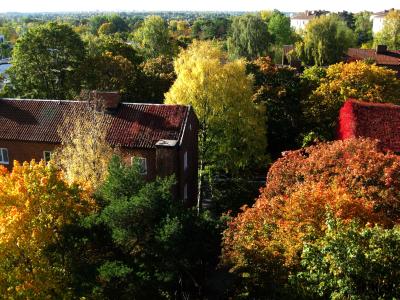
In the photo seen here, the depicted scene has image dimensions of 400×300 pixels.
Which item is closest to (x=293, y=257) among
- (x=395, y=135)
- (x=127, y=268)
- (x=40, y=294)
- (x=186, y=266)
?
(x=186, y=266)

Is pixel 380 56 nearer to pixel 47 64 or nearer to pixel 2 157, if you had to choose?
pixel 47 64

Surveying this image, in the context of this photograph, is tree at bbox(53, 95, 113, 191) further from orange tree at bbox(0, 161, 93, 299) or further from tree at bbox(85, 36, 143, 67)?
tree at bbox(85, 36, 143, 67)

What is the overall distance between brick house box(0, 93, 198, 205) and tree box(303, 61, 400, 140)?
11.1 m

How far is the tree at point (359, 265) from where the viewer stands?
40.9 feet

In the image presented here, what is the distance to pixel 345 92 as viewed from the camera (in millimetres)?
35688

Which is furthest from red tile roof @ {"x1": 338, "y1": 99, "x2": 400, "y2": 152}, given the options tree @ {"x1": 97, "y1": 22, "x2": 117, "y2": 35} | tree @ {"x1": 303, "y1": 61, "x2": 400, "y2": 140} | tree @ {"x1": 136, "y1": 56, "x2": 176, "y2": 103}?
tree @ {"x1": 97, "y1": 22, "x2": 117, "y2": 35}

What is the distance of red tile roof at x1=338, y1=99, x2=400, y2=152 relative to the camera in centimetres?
2868

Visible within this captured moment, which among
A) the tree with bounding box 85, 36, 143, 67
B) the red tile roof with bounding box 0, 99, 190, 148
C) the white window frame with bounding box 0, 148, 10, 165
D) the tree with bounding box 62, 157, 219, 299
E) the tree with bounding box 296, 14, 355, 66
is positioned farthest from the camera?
the tree with bounding box 296, 14, 355, 66

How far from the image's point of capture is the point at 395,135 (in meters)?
28.8

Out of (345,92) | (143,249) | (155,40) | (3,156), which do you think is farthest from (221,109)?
(155,40)

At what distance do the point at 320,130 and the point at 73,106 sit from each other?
1947 cm

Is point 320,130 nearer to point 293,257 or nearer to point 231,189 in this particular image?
point 231,189

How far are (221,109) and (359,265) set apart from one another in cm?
1995

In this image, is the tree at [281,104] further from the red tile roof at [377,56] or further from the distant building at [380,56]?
the distant building at [380,56]
